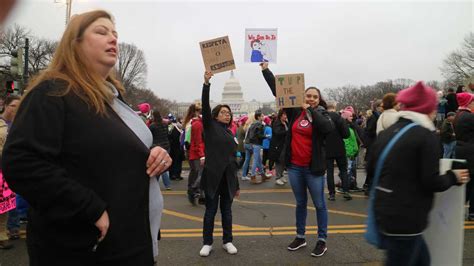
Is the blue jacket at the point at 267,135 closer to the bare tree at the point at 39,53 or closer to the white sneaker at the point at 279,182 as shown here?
the white sneaker at the point at 279,182

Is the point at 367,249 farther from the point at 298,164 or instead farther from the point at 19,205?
the point at 19,205

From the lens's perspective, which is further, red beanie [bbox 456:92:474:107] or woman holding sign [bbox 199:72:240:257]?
red beanie [bbox 456:92:474:107]

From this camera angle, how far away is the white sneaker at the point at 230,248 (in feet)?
15.3

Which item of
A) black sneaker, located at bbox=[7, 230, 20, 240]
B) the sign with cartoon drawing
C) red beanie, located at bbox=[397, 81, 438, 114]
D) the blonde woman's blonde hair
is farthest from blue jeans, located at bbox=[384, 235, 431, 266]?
black sneaker, located at bbox=[7, 230, 20, 240]

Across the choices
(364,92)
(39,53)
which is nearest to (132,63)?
(39,53)

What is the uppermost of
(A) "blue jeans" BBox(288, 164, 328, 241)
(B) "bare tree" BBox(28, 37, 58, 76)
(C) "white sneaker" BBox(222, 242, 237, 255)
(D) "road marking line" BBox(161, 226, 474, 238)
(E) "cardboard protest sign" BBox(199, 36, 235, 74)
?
(B) "bare tree" BBox(28, 37, 58, 76)

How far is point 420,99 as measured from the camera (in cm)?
290

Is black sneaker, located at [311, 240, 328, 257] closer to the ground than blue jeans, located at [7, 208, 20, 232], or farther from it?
closer to the ground

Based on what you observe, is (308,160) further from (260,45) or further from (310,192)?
(260,45)

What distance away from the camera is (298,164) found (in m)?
4.64

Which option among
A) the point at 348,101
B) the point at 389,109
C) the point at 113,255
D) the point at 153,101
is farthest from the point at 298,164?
the point at 348,101

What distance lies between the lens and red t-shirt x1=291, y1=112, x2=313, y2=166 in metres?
4.61

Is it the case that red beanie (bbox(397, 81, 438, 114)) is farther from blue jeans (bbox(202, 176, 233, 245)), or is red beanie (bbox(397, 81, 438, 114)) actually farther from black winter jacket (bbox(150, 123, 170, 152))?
black winter jacket (bbox(150, 123, 170, 152))

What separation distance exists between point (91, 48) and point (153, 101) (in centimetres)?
6887
